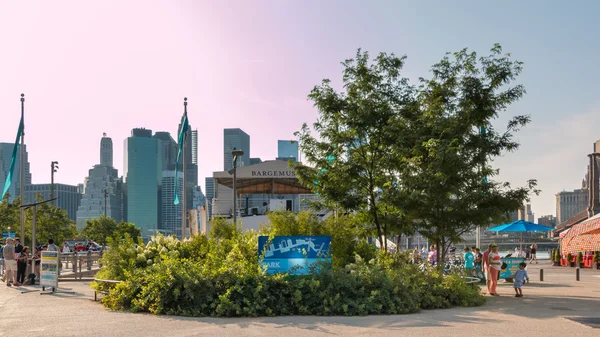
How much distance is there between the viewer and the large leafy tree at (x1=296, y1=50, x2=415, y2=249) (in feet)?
64.4

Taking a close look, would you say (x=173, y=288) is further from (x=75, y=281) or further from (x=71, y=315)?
(x=75, y=281)

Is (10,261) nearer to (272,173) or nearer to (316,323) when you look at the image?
(316,323)

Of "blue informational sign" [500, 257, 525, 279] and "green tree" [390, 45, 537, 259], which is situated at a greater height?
"green tree" [390, 45, 537, 259]

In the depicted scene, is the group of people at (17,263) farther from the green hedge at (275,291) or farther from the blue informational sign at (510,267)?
the blue informational sign at (510,267)

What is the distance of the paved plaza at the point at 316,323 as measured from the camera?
1155 cm

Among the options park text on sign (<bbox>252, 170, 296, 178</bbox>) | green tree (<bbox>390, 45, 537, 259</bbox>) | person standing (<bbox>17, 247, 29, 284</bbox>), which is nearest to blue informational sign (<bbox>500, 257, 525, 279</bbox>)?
green tree (<bbox>390, 45, 537, 259</bbox>)

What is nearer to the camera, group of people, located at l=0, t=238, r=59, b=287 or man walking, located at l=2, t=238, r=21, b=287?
man walking, located at l=2, t=238, r=21, b=287

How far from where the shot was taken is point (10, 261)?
2319cm

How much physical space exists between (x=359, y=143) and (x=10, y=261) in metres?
13.3

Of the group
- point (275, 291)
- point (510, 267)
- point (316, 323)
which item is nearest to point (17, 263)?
point (275, 291)

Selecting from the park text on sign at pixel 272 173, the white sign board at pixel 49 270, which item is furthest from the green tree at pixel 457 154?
the park text on sign at pixel 272 173

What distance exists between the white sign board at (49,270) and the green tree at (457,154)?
1088 cm

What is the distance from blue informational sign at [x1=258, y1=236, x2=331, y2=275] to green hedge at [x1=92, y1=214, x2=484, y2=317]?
40cm

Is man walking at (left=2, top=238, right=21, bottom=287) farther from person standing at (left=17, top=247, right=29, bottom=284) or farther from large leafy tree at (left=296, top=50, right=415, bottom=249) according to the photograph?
large leafy tree at (left=296, top=50, right=415, bottom=249)
